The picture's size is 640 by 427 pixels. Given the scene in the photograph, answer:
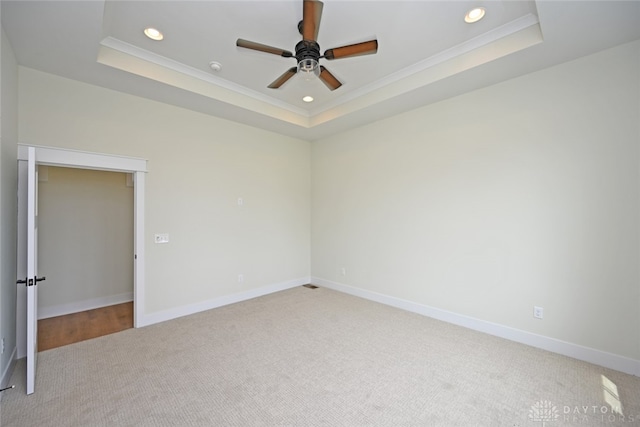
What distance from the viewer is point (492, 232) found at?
10.8 ft

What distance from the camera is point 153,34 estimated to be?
8.72 ft

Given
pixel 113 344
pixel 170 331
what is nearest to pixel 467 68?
pixel 170 331

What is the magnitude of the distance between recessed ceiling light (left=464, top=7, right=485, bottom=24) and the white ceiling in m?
0.06

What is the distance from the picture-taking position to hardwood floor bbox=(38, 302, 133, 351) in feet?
10.6

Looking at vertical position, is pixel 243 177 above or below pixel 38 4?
below

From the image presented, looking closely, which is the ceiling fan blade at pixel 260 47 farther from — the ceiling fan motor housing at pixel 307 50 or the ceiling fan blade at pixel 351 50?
the ceiling fan blade at pixel 351 50

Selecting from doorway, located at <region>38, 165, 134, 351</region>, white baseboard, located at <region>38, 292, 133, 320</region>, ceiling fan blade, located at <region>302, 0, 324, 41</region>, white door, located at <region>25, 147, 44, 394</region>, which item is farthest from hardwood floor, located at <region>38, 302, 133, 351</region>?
ceiling fan blade, located at <region>302, 0, 324, 41</region>

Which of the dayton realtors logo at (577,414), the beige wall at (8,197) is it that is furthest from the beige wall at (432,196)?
the dayton realtors logo at (577,414)

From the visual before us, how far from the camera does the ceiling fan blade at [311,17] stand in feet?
6.21

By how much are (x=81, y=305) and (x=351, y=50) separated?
5190 millimetres

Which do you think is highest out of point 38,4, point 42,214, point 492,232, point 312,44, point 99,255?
point 38,4

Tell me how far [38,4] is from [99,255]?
11.9ft

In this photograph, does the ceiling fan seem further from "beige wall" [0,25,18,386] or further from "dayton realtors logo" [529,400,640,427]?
"dayton realtors logo" [529,400,640,427]

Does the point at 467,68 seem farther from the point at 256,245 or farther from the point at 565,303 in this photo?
the point at 256,245
